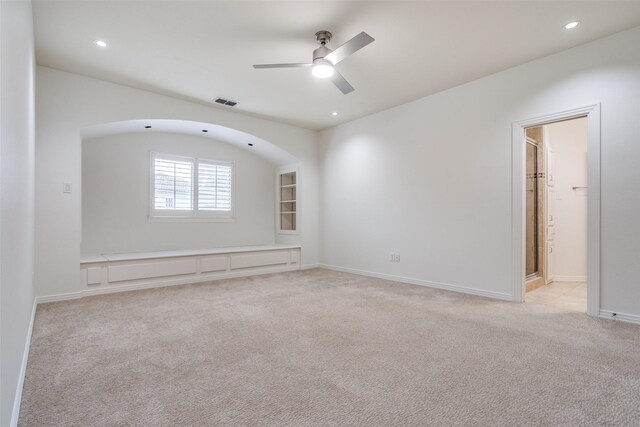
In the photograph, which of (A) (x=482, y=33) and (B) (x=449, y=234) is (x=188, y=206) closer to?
(B) (x=449, y=234)

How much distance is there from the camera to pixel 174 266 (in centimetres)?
474

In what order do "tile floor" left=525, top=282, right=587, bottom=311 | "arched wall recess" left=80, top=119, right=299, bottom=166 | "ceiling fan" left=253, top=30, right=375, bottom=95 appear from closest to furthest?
"ceiling fan" left=253, top=30, right=375, bottom=95 → "tile floor" left=525, top=282, right=587, bottom=311 → "arched wall recess" left=80, top=119, right=299, bottom=166

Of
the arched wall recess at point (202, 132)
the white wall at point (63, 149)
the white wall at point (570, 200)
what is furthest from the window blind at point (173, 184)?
the white wall at point (570, 200)

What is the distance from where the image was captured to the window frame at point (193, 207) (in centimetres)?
529

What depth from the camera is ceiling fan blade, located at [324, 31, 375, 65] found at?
2506mm

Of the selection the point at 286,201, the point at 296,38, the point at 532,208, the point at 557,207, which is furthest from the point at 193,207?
the point at 557,207

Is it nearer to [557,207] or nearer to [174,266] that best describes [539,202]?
[557,207]

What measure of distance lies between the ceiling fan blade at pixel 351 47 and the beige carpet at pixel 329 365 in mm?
2420

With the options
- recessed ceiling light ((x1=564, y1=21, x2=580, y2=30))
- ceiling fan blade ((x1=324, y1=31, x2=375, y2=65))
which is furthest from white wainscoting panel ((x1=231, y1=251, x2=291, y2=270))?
recessed ceiling light ((x1=564, y1=21, x2=580, y2=30))

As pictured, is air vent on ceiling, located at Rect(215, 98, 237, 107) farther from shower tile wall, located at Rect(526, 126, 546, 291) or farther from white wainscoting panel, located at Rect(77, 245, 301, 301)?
shower tile wall, located at Rect(526, 126, 546, 291)

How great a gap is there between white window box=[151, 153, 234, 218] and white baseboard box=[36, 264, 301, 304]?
4.17 feet

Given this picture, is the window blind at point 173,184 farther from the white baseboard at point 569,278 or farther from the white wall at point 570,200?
the white baseboard at point 569,278

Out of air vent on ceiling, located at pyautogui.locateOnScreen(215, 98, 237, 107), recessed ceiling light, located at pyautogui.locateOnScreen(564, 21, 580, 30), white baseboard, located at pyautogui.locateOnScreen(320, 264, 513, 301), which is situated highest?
recessed ceiling light, located at pyautogui.locateOnScreen(564, 21, 580, 30)

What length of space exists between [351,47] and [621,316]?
3538 mm
